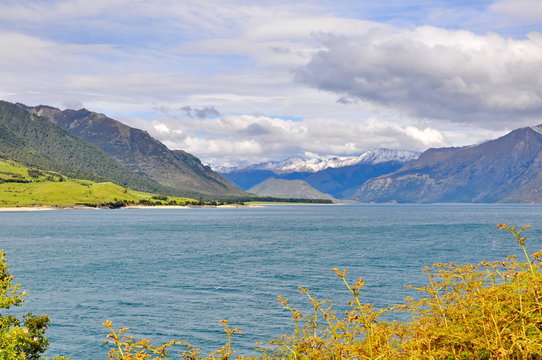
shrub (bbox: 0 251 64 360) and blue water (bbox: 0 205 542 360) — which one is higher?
shrub (bbox: 0 251 64 360)

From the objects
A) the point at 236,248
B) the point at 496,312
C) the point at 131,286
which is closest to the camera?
the point at 496,312

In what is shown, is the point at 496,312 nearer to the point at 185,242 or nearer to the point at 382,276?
the point at 382,276

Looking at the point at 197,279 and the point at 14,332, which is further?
the point at 197,279

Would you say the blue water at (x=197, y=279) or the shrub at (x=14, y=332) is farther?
the blue water at (x=197, y=279)

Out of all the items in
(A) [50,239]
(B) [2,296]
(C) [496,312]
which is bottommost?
(A) [50,239]

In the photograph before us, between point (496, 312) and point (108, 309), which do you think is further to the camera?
point (108, 309)

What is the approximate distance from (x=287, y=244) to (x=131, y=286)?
90.3 metres

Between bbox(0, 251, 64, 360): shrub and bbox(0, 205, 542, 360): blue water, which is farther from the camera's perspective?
bbox(0, 205, 542, 360): blue water

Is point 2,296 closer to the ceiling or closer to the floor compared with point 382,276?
closer to the ceiling

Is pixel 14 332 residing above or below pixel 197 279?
above

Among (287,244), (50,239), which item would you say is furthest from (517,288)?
(50,239)

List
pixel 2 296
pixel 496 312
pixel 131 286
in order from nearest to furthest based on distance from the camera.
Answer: pixel 496 312
pixel 2 296
pixel 131 286

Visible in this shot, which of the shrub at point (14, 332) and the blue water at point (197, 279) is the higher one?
the shrub at point (14, 332)

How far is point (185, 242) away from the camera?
18812 cm
